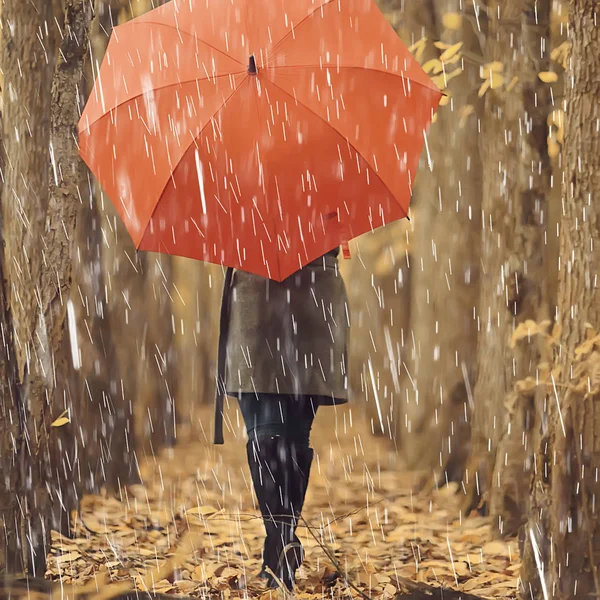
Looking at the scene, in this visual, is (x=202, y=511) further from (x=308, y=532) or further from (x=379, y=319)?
(x=379, y=319)

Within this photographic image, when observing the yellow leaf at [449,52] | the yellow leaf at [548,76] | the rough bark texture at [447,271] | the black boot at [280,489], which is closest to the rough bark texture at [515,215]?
the yellow leaf at [548,76]

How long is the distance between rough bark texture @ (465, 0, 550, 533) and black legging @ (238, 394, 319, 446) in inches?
71.3

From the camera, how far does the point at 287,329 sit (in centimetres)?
327

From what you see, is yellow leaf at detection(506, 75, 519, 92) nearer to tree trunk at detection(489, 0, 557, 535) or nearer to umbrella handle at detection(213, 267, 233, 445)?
tree trunk at detection(489, 0, 557, 535)

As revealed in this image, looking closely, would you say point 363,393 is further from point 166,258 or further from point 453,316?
point 166,258

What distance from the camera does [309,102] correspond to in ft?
9.14

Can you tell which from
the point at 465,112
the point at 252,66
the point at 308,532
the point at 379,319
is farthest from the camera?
the point at 379,319

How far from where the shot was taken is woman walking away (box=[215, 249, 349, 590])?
10.7ft

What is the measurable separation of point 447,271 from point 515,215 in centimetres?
97

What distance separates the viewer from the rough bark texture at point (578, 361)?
9.29 feet

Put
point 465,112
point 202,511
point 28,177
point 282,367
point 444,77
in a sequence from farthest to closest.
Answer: point 202,511
point 465,112
point 444,77
point 28,177
point 282,367

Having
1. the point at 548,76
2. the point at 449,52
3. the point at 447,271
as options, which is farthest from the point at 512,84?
the point at 447,271

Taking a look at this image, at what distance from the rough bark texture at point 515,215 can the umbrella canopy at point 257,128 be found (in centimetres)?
196

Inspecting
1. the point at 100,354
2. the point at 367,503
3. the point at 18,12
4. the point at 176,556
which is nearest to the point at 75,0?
the point at 18,12
